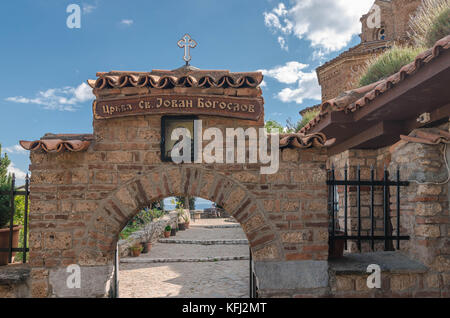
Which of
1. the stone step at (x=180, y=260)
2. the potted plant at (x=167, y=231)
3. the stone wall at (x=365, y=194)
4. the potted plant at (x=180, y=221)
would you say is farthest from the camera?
the potted plant at (x=180, y=221)

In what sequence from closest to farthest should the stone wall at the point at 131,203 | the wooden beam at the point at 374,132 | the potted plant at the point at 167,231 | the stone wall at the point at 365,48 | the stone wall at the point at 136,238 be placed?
the stone wall at the point at 131,203 → the wooden beam at the point at 374,132 → the stone wall at the point at 136,238 → the potted plant at the point at 167,231 → the stone wall at the point at 365,48

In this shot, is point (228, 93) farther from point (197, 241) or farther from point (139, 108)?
point (197, 241)

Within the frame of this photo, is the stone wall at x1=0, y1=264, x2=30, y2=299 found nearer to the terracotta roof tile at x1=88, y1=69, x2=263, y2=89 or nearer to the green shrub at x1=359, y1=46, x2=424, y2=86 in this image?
the terracotta roof tile at x1=88, y1=69, x2=263, y2=89

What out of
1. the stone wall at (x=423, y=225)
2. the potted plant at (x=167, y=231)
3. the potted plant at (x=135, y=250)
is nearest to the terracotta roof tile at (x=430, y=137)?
the stone wall at (x=423, y=225)

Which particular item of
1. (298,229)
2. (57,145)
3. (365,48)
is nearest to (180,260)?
(298,229)

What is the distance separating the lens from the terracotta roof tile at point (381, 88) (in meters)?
3.01

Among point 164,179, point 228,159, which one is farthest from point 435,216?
point 164,179

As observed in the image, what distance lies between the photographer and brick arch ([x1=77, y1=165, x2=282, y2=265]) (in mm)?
3484

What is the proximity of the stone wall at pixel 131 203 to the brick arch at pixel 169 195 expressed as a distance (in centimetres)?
1

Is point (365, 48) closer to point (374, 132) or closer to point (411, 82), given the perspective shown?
point (374, 132)

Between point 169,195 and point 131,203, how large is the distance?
420 millimetres

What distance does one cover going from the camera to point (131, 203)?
350cm

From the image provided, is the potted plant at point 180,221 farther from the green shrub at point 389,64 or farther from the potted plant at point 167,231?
the green shrub at point 389,64

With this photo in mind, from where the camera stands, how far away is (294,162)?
3621mm
